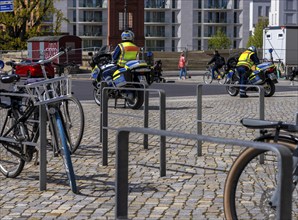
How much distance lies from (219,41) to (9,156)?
9725 centimetres

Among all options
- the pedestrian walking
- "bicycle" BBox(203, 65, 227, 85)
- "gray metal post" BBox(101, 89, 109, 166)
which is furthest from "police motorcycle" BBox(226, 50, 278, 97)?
the pedestrian walking

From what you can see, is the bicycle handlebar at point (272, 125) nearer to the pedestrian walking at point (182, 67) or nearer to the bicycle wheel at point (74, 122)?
the bicycle wheel at point (74, 122)

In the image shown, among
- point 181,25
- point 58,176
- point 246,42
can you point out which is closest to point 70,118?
point 58,176

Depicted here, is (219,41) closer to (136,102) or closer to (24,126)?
(136,102)

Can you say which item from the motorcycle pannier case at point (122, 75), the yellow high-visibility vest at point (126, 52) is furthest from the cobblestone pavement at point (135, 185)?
the yellow high-visibility vest at point (126, 52)

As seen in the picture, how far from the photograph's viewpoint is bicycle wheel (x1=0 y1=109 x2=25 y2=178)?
28.0 feet

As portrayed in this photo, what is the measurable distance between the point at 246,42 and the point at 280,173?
112094 millimetres

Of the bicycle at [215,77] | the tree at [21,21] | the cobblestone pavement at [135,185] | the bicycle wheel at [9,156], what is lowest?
the bicycle at [215,77]

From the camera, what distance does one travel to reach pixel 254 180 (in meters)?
5.02

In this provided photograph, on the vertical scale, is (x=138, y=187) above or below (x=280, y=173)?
below

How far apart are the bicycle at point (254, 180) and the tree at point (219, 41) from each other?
99388mm

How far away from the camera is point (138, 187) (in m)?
7.90

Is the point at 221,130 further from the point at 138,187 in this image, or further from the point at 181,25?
the point at 181,25

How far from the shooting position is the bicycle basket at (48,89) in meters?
8.62
